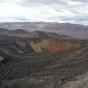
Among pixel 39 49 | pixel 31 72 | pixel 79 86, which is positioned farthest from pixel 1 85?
pixel 39 49

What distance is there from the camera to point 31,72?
34312mm

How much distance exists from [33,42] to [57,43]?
299 inches

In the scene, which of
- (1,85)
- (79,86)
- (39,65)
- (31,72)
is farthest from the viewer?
(39,65)

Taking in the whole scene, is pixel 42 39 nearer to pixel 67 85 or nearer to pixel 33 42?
pixel 33 42

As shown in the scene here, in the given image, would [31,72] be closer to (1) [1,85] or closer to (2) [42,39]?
(1) [1,85]

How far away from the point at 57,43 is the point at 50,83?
1859 inches

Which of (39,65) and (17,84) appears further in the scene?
(39,65)

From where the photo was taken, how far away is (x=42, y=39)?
74312mm

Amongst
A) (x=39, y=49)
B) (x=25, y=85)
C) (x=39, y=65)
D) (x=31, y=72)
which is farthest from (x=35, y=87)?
(x=39, y=49)

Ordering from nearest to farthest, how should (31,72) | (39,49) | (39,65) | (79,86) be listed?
(79,86) → (31,72) → (39,65) → (39,49)

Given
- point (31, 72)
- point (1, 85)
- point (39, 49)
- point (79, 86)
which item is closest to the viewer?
point (79, 86)

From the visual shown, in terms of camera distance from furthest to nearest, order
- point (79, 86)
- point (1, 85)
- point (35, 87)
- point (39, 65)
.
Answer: point (39, 65), point (1, 85), point (35, 87), point (79, 86)

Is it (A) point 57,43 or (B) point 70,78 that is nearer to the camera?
(B) point 70,78

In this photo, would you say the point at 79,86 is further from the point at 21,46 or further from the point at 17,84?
the point at 21,46
